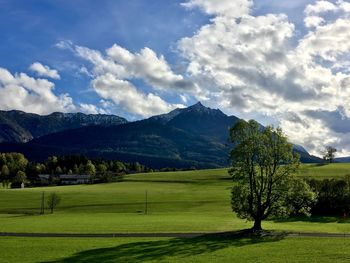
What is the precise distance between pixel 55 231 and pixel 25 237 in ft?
22.1

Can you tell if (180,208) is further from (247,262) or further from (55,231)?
(247,262)

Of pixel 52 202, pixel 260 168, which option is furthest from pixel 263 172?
pixel 52 202

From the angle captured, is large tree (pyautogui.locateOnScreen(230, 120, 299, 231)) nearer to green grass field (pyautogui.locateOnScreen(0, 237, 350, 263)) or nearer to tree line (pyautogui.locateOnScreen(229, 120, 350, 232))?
tree line (pyautogui.locateOnScreen(229, 120, 350, 232))

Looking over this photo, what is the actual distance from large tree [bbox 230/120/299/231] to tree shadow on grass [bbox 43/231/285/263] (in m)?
5.41

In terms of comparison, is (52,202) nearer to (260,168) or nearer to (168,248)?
(260,168)

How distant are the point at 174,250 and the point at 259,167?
2138 cm

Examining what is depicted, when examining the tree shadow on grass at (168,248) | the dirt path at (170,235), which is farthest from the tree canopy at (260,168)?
the tree shadow on grass at (168,248)

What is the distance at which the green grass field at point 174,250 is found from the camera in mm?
39588

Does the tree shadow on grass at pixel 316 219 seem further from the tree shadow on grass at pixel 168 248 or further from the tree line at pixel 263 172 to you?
the tree shadow on grass at pixel 168 248

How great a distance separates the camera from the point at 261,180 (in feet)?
198

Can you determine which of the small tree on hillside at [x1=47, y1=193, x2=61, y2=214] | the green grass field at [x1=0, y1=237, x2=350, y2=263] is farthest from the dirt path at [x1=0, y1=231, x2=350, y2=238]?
the small tree on hillside at [x1=47, y1=193, x2=61, y2=214]

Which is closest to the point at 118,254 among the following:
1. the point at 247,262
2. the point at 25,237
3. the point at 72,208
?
the point at 247,262

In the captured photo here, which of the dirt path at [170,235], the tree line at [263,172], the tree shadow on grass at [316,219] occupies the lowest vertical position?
the tree shadow on grass at [316,219]

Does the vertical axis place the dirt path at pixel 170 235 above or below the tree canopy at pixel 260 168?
below
